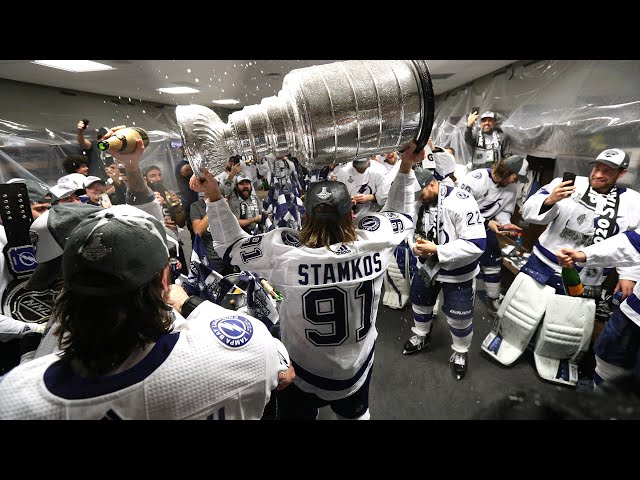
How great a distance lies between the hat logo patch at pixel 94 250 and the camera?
730mm

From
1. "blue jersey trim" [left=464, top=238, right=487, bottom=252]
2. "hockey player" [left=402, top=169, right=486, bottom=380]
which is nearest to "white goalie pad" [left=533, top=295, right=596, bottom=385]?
"hockey player" [left=402, top=169, right=486, bottom=380]

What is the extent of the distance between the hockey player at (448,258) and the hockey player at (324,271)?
3.45 ft

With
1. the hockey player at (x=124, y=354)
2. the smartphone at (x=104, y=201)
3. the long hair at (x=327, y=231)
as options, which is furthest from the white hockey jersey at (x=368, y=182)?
the hockey player at (x=124, y=354)

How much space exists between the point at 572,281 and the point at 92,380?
316 centimetres

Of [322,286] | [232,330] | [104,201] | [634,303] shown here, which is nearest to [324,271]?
[322,286]

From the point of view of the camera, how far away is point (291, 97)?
92 cm

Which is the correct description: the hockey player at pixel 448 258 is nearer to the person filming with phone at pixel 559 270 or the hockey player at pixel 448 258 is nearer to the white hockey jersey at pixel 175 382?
the person filming with phone at pixel 559 270

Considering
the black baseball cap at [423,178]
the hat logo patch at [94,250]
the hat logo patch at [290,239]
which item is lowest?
the hat logo patch at [290,239]

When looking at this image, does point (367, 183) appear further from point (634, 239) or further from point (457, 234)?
point (634, 239)

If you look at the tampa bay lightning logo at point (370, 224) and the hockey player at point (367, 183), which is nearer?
the tampa bay lightning logo at point (370, 224)

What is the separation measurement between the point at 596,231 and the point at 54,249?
12.4ft
